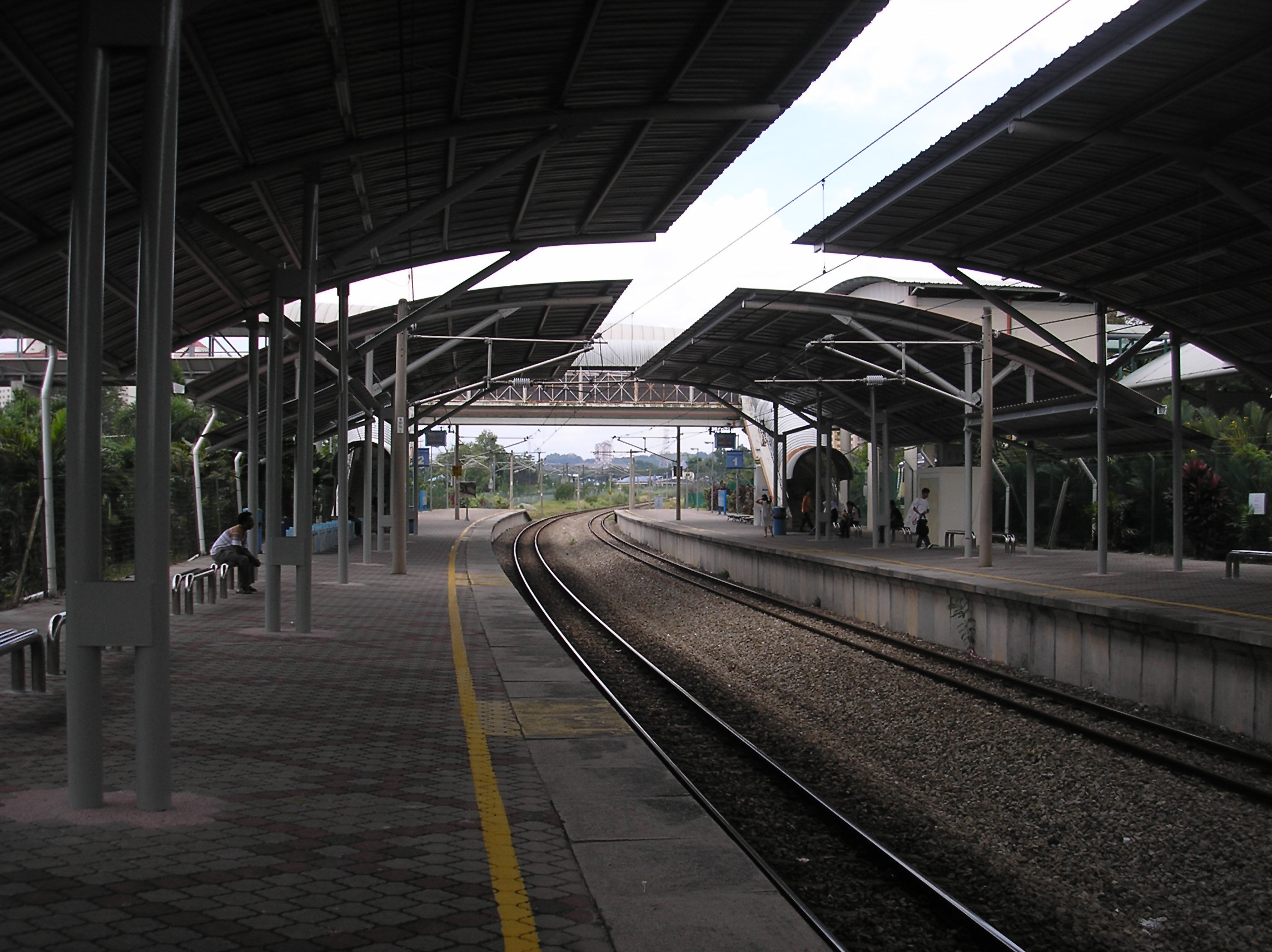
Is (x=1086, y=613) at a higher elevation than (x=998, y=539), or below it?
below

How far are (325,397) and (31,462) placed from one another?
11715 mm

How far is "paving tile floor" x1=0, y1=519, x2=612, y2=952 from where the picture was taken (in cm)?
411

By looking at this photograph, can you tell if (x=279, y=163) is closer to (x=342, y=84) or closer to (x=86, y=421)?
(x=342, y=84)

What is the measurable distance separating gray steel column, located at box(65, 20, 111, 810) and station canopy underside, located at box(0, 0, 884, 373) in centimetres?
52

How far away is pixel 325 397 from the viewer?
2841cm

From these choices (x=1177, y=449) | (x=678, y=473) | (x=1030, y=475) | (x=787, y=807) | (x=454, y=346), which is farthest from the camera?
(x=678, y=473)

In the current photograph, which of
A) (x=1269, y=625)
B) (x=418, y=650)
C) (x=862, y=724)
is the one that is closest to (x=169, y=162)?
(x=418, y=650)

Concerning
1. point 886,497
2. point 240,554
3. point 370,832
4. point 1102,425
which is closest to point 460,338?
point 240,554

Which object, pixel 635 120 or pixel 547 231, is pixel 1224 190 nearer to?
pixel 635 120

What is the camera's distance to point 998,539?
85.6ft

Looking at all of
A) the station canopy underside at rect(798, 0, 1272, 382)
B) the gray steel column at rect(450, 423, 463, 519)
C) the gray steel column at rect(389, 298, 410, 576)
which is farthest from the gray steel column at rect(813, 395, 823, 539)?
the gray steel column at rect(450, 423, 463, 519)

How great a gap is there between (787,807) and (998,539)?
790 inches

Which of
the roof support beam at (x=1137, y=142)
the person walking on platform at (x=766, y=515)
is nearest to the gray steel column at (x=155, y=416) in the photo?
the roof support beam at (x=1137, y=142)

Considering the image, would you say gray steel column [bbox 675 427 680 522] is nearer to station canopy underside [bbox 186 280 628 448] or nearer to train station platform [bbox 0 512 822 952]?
station canopy underside [bbox 186 280 628 448]
